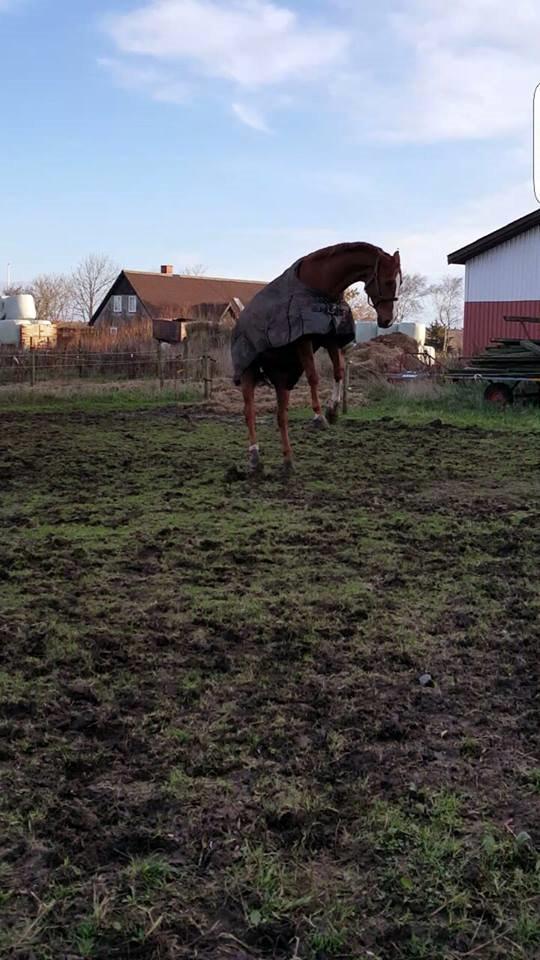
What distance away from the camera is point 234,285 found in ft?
193

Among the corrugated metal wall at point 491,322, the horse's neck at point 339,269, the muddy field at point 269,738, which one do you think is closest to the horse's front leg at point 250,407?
the horse's neck at point 339,269

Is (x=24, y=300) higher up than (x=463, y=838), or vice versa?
(x=24, y=300)

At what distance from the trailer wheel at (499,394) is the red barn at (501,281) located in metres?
5.88

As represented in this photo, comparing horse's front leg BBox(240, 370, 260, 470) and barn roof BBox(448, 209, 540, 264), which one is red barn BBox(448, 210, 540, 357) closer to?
barn roof BBox(448, 209, 540, 264)

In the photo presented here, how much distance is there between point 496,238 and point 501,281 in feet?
3.74

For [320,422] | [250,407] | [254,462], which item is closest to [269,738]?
[320,422]

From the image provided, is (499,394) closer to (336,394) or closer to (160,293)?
(336,394)

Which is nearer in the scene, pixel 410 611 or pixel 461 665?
pixel 461 665

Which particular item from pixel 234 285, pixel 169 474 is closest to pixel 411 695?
pixel 169 474

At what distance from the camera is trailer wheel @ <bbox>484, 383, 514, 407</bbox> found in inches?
655

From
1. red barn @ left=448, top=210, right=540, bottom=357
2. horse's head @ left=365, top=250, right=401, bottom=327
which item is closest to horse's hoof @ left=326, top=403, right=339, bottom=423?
horse's head @ left=365, top=250, right=401, bottom=327

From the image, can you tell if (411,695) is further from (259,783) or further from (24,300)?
(24,300)

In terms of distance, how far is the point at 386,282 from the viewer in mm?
7070

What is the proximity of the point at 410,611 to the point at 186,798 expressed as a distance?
210 cm
